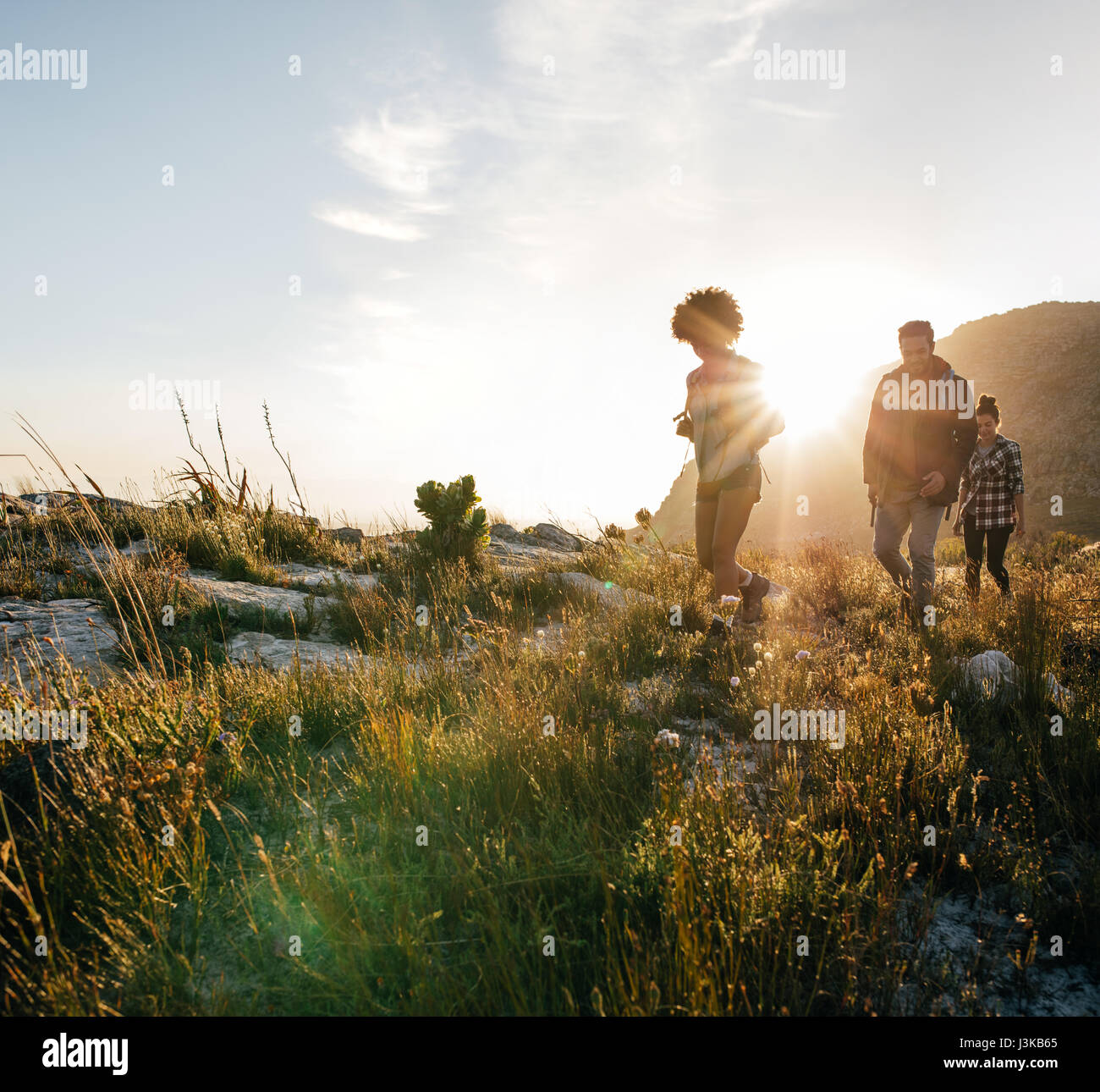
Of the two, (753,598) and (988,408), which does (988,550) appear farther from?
(753,598)

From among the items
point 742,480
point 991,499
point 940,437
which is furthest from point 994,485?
point 742,480

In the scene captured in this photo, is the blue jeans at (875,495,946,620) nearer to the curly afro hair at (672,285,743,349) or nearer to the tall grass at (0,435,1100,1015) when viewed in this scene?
the tall grass at (0,435,1100,1015)

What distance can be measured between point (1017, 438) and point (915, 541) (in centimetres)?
6361

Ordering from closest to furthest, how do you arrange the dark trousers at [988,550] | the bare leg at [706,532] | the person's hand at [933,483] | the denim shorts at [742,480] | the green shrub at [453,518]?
the denim shorts at [742,480], the person's hand at [933,483], the bare leg at [706,532], the dark trousers at [988,550], the green shrub at [453,518]

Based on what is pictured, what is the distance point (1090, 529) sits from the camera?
3912cm

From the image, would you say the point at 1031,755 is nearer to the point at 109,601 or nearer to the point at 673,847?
the point at 673,847

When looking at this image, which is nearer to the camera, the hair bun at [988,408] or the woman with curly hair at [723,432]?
the woman with curly hair at [723,432]

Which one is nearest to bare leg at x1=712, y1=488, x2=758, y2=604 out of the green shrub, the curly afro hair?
the curly afro hair

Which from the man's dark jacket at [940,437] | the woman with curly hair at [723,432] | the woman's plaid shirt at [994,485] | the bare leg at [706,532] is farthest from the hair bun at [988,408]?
the bare leg at [706,532]

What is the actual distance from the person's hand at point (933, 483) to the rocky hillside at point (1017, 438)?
35991 millimetres

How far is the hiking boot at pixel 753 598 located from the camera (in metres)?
5.41

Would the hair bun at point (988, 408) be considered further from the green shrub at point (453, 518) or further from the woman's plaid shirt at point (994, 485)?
the green shrub at point (453, 518)

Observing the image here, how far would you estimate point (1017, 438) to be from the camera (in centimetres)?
5497
